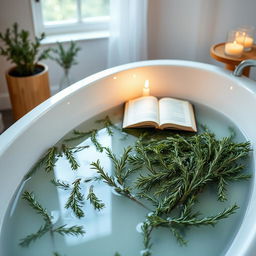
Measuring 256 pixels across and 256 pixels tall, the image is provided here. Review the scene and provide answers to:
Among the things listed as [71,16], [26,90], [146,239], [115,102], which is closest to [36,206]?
[146,239]

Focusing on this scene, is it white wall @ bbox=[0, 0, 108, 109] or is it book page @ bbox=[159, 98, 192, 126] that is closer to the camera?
book page @ bbox=[159, 98, 192, 126]

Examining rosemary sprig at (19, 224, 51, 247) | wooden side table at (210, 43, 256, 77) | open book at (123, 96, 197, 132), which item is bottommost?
rosemary sprig at (19, 224, 51, 247)

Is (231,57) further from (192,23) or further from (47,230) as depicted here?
(47,230)

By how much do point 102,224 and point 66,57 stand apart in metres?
1.63

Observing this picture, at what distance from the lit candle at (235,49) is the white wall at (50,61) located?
1.10 metres

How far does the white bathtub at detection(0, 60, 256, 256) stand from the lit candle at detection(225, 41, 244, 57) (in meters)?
0.15

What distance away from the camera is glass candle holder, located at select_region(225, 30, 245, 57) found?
1.99 m

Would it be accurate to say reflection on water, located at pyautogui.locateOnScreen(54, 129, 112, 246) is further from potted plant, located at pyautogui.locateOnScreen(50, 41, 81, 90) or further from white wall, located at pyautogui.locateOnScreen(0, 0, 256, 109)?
white wall, located at pyautogui.locateOnScreen(0, 0, 256, 109)

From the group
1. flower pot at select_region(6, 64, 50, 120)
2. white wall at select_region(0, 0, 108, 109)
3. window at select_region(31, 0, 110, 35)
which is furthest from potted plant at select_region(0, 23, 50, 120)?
window at select_region(31, 0, 110, 35)

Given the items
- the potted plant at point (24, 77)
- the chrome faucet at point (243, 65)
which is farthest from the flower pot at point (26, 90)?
the chrome faucet at point (243, 65)

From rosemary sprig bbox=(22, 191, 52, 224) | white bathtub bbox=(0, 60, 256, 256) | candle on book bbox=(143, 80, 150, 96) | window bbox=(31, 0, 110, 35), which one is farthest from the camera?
window bbox=(31, 0, 110, 35)

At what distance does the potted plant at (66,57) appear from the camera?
2.53 m

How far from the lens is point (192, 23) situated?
264 centimetres

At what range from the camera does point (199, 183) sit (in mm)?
1280
